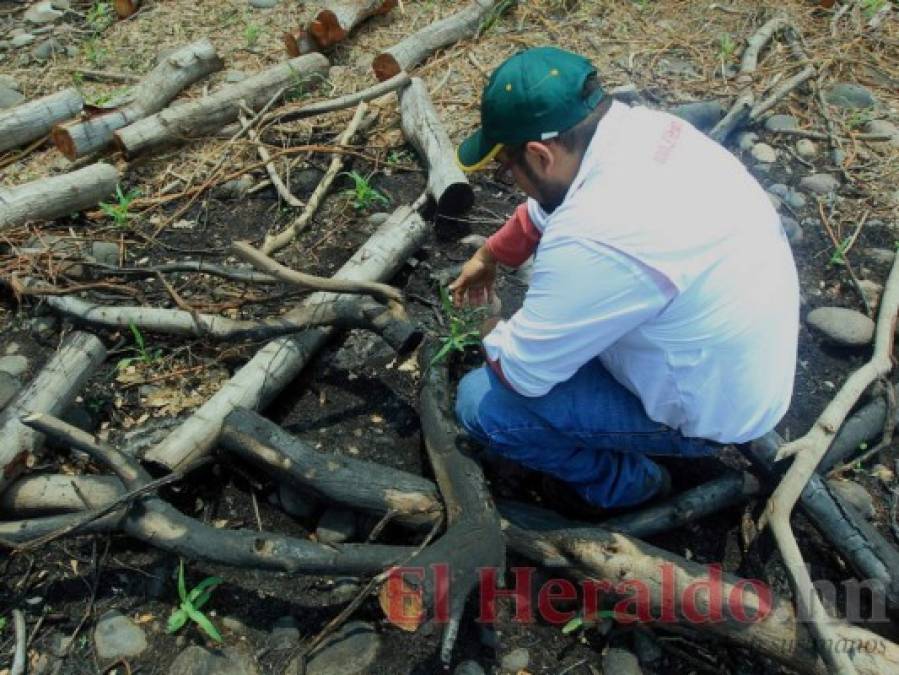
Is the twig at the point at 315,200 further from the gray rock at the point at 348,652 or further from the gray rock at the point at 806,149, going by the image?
the gray rock at the point at 806,149

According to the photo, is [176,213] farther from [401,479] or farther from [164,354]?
[401,479]

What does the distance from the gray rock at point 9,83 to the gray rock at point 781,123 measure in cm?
479

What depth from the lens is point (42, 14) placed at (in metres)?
5.52

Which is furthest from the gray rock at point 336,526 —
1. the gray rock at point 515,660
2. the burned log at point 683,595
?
the gray rock at point 515,660

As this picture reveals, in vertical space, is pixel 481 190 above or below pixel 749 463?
above

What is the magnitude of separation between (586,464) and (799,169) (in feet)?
8.49

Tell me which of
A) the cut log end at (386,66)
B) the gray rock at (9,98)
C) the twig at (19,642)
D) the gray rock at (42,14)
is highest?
the gray rock at (42,14)

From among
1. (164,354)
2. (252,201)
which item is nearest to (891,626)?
(164,354)

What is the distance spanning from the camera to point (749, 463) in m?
2.94

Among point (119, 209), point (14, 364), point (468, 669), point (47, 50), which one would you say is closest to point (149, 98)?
point (119, 209)

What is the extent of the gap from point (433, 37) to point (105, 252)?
2.60 m

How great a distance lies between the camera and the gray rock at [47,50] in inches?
202

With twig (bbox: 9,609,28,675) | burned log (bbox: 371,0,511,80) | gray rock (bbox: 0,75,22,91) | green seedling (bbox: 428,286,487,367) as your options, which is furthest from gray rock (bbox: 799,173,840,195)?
gray rock (bbox: 0,75,22,91)

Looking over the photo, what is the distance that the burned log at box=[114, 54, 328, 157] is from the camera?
419 centimetres
